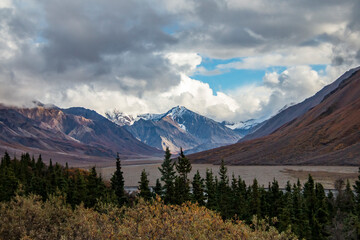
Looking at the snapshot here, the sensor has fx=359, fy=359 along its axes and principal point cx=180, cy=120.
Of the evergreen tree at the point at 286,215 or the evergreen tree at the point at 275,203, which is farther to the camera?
the evergreen tree at the point at 275,203

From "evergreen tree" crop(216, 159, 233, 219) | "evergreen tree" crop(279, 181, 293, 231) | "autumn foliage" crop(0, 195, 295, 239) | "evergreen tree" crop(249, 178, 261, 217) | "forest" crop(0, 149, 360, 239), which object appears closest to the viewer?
"autumn foliage" crop(0, 195, 295, 239)

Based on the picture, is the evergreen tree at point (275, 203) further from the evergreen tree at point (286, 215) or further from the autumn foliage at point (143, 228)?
the autumn foliage at point (143, 228)

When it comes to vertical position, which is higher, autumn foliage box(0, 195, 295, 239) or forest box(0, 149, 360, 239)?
autumn foliage box(0, 195, 295, 239)

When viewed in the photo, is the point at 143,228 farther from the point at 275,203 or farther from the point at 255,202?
the point at 275,203

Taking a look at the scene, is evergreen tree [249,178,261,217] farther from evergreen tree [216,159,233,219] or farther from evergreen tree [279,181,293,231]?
evergreen tree [279,181,293,231]

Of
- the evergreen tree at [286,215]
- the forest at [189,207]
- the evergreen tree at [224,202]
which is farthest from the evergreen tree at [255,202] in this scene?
the evergreen tree at [286,215]

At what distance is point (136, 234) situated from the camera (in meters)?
24.2

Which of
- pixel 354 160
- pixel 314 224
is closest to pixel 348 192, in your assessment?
pixel 314 224

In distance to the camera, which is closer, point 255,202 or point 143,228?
point 143,228

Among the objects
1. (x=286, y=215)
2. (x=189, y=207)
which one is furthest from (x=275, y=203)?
(x=189, y=207)

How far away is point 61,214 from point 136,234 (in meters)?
20.1

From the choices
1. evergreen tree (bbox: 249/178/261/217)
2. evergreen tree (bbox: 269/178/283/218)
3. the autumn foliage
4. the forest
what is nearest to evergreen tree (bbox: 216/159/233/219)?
the forest

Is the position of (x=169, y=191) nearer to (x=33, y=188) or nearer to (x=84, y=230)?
(x=33, y=188)

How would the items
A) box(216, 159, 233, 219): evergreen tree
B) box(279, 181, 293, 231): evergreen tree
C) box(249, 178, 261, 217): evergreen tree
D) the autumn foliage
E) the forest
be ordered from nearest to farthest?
the autumn foliage, the forest, box(279, 181, 293, 231): evergreen tree, box(249, 178, 261, 217): evergreen tree, box(216, 159, 233, 219): evergreen tree
